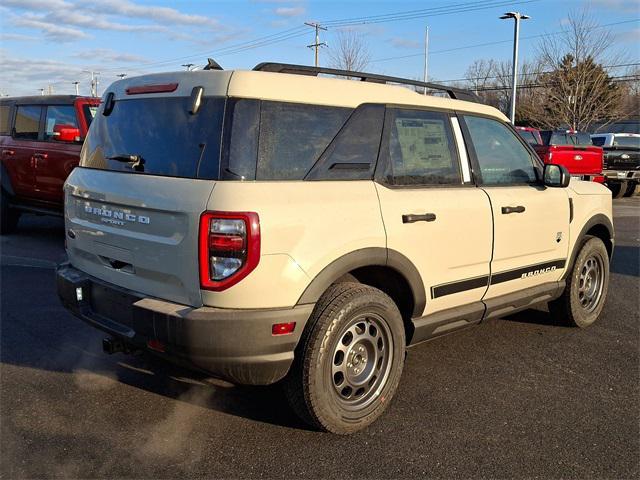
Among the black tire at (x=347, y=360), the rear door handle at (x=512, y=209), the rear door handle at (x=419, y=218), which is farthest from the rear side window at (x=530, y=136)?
the black tire at (x=347, y=360)

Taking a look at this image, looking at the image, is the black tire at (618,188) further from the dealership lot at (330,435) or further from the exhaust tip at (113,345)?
the exhaust tip at (113,345)

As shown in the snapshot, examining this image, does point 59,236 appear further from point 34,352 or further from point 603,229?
point 603,229

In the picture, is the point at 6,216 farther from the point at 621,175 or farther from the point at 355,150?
the point at 621,175

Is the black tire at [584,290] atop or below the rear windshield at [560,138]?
below

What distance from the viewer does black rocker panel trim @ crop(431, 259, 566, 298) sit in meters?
3.80

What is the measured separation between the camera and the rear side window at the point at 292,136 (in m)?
3.04

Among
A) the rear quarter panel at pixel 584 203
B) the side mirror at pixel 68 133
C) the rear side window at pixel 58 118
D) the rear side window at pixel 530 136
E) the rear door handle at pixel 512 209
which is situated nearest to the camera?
the rear door handle at pixel 512 209

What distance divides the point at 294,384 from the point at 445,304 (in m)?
1.23

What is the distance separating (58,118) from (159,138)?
596 centimetres

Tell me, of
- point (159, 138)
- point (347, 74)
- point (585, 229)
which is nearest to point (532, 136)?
point (585, 229)

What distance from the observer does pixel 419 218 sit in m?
3.55

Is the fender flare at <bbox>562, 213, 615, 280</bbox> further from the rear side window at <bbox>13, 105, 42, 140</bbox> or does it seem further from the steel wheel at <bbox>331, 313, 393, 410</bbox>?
the rear side window at <bbox>13, 105, 42, 140</bbox>

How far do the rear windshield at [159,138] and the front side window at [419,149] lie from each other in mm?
1088

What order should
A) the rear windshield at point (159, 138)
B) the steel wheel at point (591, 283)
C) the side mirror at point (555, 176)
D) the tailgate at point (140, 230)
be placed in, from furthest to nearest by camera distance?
the steel wheel at point (591, 283), the side mirror at point (555, 176), the rear windshield at point (159, 138), the tailgate at point (140, 230)
